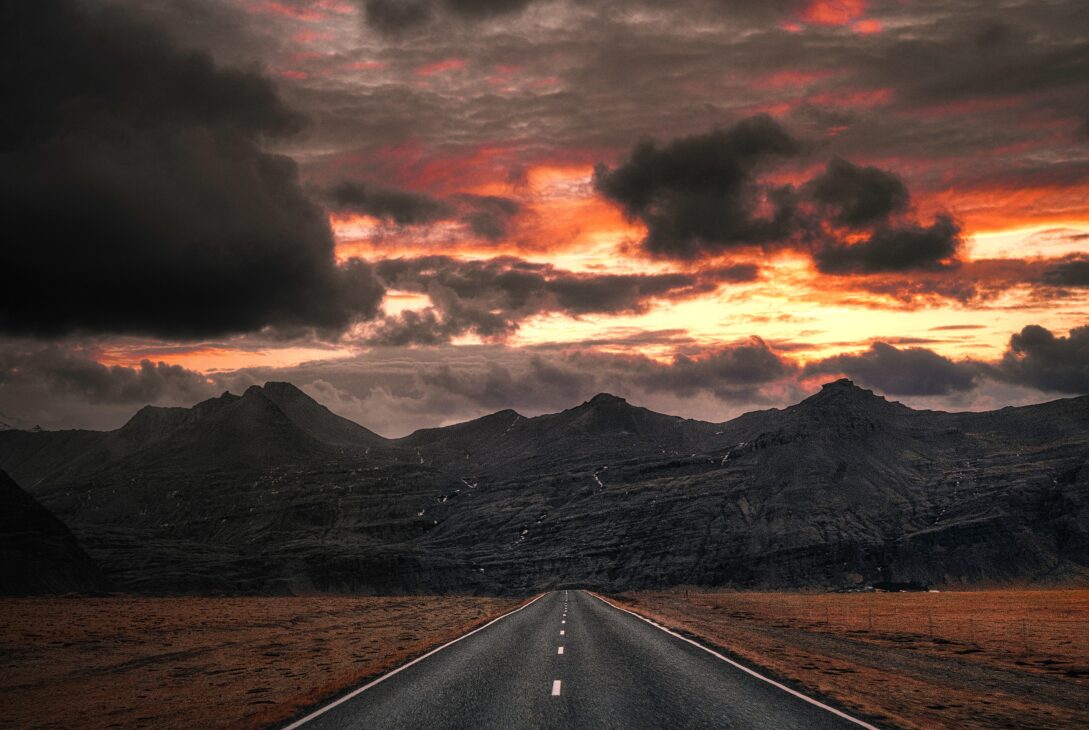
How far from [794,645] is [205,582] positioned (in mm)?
186976

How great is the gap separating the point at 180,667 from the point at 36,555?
12944 centimetres

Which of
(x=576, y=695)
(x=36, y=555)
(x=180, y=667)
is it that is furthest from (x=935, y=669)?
(x=36, y=555)

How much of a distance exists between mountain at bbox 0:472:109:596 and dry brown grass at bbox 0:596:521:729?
286 feet

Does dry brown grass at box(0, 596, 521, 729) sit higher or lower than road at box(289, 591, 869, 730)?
lower

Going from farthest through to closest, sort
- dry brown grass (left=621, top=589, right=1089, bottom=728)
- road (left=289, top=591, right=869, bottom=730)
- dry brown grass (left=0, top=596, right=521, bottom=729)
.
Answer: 1. dry brown grass (left=0, top=596, right=521, bottom=729)
2. dry brown grass (left=621, top=589, right=1089, bottom=728)
3. road (left=289, top=591, right=869, bottom=730)

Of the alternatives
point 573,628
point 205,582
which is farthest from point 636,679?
point 205,582

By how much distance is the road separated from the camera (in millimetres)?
15133

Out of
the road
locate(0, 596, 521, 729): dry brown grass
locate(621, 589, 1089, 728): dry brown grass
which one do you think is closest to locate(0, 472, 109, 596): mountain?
locate(0, 596, 521, 729): dry brown grass

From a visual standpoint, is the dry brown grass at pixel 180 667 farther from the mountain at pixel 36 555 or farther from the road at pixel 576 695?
the mountain at pixel 36 555

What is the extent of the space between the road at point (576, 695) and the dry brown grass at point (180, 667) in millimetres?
1913

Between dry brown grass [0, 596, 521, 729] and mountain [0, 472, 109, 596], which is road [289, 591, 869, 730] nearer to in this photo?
dry brown grass [0, 596, 521, 729]

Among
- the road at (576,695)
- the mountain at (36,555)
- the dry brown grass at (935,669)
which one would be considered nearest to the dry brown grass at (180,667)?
the road at (576,695)

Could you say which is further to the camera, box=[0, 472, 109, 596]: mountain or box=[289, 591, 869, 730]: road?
box=[0, 472, 109, 596]: mountain

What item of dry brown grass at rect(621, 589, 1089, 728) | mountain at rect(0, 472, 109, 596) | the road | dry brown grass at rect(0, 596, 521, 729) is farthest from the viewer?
mountain at rect(0, 472, 109, 596)
